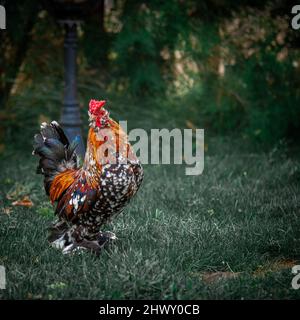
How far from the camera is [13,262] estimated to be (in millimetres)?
3758

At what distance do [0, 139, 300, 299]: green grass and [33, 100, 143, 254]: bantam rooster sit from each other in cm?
16

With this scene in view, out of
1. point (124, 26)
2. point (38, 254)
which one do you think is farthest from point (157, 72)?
point (38, 254)

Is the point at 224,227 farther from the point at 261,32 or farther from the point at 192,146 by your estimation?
the point at 261,32

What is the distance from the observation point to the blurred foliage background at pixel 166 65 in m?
7.39

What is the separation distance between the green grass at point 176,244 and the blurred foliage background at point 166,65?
1.76m

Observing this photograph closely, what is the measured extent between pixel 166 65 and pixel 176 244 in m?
4.73

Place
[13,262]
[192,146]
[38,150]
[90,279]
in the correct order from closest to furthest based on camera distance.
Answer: [90,279], [13,262], [38,150], [192,146]

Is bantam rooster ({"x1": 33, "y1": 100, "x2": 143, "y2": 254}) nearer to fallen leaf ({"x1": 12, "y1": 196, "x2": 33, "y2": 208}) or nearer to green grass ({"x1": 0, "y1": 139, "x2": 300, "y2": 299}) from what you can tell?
green grass ({"x1": 0, "y1": 139, "x2": 300, "y2": 299})

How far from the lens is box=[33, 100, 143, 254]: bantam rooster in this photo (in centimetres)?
357
